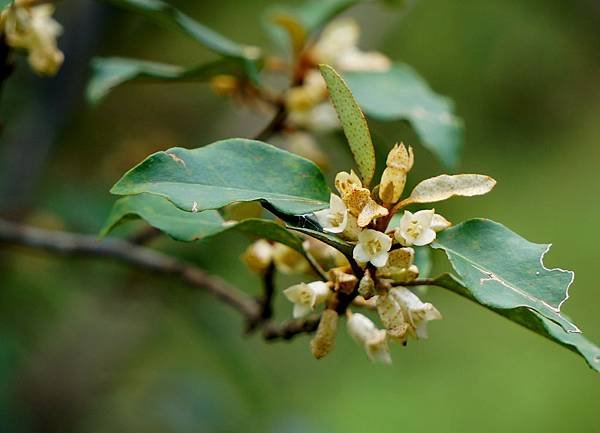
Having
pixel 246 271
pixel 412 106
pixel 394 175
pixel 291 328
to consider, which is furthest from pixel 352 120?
pixel 246 271

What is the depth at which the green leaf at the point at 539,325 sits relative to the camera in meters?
0.71

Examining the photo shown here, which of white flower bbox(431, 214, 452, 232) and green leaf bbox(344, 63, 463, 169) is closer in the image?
white flower bbox(431, 214, 452, 232)

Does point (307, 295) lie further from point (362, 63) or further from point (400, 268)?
point (362, 63)

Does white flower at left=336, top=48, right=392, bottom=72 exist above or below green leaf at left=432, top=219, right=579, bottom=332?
below

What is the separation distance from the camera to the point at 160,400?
230 cm

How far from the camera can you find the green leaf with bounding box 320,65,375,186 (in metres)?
0.71

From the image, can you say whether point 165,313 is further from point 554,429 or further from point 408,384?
point 554,429

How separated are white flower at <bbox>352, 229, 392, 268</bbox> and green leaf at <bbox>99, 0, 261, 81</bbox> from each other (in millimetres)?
391

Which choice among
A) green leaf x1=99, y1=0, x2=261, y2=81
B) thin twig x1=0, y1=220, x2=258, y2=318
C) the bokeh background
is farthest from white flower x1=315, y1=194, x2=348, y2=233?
the bokeh background

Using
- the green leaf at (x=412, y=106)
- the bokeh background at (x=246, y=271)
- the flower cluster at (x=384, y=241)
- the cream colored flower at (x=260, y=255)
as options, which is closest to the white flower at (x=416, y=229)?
the flower cluster at (x=384, y=241)

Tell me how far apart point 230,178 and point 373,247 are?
0.15m

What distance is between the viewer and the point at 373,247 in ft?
2.34

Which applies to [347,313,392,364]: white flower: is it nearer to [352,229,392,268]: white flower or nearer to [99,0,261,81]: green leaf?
[352,229,392,268]: white flower

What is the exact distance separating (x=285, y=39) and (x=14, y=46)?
53 centimetres
